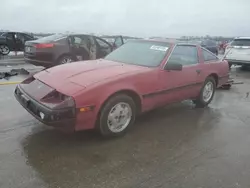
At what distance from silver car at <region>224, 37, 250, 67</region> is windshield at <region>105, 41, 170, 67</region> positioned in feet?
27.9

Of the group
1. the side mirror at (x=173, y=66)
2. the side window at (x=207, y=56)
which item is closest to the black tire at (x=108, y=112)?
the side mirror at (x=173, y=66)

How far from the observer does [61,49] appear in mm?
10023

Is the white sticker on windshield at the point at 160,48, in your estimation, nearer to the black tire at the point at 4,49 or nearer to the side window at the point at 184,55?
the side window at the point at 184,55

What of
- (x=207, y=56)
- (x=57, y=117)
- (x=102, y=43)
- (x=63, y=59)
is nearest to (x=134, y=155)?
(x=57, y=117)

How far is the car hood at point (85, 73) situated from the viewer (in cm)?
402

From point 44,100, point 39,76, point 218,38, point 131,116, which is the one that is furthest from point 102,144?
point 218,38

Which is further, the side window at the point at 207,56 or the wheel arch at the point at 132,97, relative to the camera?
the side window at the point at 207,56

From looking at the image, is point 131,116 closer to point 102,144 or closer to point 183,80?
point 102,144

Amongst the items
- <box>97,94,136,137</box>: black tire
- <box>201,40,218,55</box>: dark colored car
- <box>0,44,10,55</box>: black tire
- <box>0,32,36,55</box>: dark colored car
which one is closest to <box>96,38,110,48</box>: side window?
<box>97,94,136,137</box>: black tire

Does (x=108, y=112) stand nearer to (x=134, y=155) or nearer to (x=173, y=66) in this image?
(x=134, y=155)

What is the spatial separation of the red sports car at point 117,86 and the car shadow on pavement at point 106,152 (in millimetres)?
289

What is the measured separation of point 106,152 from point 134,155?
0.38 metres

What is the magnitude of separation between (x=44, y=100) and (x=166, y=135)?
197cm

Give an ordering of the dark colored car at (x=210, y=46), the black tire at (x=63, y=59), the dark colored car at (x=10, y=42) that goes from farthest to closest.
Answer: the dark colored car at (x=210, y=46) < the dark colored car at (x=10, y=42) < the black tire at (x=63, y=59)
